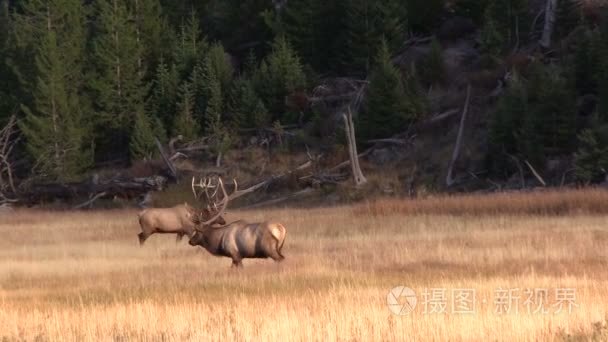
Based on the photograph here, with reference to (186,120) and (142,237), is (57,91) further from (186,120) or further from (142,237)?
(142,237)

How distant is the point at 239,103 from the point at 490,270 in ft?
114

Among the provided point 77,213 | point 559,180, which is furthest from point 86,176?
point 559,180

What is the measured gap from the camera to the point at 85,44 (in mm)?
54844

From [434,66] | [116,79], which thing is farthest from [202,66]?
[434,66]

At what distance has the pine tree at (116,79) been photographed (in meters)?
51.9

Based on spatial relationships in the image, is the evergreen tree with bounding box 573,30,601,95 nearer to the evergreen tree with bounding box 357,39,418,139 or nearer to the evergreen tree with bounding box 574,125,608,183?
the evergreen tree with bounding box 574,125,608,183

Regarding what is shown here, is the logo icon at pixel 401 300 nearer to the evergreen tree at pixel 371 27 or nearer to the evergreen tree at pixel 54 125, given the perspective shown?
the evergreen tree at pixel 371 27

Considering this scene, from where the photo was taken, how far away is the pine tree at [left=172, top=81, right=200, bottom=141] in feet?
161

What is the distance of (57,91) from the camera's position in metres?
50.2

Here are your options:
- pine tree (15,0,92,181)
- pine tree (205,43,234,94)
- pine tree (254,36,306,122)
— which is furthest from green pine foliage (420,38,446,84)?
pine tree (15,0,92,181)

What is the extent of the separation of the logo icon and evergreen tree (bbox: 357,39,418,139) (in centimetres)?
2893

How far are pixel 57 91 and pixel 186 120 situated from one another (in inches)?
262

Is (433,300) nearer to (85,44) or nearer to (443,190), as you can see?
(443,190)

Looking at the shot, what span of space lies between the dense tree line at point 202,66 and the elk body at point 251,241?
25082 mm
